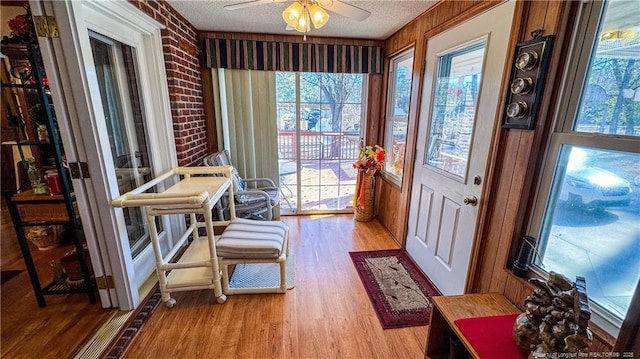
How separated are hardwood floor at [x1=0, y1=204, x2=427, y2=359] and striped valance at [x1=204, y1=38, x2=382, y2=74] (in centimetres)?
233

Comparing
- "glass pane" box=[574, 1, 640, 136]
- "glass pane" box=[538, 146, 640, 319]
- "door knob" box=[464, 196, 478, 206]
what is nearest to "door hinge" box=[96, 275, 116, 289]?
"door knob" box=[464, 196, 478, 206]

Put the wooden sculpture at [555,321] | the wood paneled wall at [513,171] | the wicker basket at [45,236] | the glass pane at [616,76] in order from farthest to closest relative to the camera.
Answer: the wicker basket at [45,236], the wood paneled wall at [513,171], the glass pane at [616,76], the wooden sculpture at [555,321]

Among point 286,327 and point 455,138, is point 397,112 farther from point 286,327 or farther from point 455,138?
point 286,327

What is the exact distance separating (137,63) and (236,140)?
126cm

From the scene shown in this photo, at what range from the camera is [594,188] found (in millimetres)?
1101

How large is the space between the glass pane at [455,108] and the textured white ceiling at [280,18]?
0.57m

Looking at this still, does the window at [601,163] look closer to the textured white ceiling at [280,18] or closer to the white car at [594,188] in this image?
the white car at [594,188]

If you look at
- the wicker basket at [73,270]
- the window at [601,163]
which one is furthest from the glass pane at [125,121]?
the window at [601,163]

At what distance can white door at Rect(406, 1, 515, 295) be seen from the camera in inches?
61.4

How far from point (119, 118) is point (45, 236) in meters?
1.63

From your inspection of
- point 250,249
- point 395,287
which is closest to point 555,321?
point 395,287

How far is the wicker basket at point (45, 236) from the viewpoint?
244 cm

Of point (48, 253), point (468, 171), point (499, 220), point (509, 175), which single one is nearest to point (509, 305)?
point (499, 220)

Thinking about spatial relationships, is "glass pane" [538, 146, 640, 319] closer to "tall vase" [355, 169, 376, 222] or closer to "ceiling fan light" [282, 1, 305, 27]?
"ceiling fan light" [282, 1, 305, 27]
